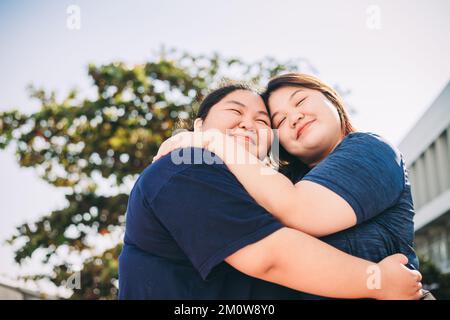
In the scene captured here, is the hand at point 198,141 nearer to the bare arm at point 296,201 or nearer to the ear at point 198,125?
the bare arm at point 296,201

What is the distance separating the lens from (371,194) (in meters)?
1.70

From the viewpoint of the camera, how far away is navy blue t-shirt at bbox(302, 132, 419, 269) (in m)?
1.68

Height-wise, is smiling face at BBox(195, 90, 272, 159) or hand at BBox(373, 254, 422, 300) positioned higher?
smiling face at BBox(195, 90, 272, 159)

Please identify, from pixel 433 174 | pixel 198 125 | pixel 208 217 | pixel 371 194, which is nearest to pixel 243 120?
pixel 198 125

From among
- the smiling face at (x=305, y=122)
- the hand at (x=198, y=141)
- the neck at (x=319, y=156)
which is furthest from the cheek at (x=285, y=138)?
the hand at (x=198, y=141)

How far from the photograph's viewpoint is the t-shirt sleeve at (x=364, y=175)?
5.49 ft

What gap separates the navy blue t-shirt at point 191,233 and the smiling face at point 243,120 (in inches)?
17.6

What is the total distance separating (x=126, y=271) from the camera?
5.39 feet

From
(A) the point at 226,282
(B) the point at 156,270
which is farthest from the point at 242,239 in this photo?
(B) the point at 156,270

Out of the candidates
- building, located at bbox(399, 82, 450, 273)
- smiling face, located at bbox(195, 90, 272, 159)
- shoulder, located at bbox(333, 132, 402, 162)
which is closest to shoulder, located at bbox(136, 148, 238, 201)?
smiling face, located at bbox(195, 90, 272, 159)

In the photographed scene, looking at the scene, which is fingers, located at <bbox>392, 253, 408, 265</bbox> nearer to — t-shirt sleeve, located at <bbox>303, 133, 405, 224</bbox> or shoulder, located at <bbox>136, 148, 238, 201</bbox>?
t-shirt sleeve, located at <bbox>303, 133, 405, 224</bbox>

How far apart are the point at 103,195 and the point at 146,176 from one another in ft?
24.2

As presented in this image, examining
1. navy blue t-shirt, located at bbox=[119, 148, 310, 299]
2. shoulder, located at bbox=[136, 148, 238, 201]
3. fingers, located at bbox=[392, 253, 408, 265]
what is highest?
shoulder, located at bbox=[136, 148, 238, 201]
